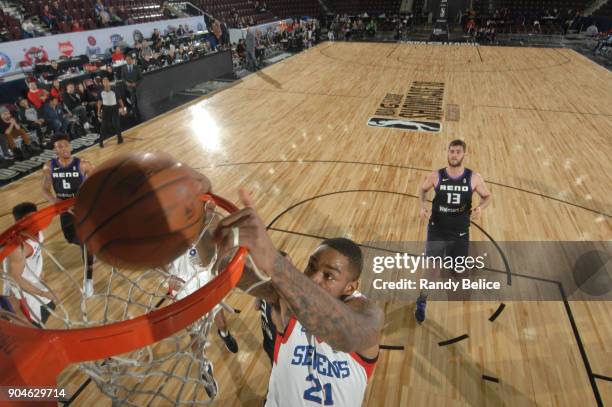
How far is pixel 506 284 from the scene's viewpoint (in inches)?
156

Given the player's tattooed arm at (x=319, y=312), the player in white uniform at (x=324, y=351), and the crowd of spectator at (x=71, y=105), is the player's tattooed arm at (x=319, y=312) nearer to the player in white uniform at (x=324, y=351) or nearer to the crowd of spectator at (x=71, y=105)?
the player in white uniform at (x=324, y=351)

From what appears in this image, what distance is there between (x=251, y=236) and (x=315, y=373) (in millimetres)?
958

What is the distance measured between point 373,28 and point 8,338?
76.6ft

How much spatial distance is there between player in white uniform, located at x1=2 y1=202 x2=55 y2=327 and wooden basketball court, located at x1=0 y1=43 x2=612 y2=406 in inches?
26.3

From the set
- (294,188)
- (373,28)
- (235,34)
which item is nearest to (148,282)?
(294,188)

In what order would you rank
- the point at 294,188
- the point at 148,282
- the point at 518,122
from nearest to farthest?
the point at 148,282 < the point at 294,188 < the point at 518,122

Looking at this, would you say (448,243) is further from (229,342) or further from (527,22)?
(527,22)

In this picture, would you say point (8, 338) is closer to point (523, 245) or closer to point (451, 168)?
point (451, 168)

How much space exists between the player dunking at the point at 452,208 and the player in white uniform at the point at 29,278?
2933mm

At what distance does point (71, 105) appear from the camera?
27.0 ft

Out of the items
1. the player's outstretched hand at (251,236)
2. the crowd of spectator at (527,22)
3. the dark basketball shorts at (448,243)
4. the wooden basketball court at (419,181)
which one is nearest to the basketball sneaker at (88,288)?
the wooden basketball court at (419,181)

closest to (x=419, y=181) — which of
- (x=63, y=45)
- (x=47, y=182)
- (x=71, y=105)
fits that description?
(x=47, y=182)

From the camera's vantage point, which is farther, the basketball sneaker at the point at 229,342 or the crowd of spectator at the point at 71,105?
the crowd of spectator at the point at 71,105

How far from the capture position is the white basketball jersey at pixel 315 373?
1.71 m
